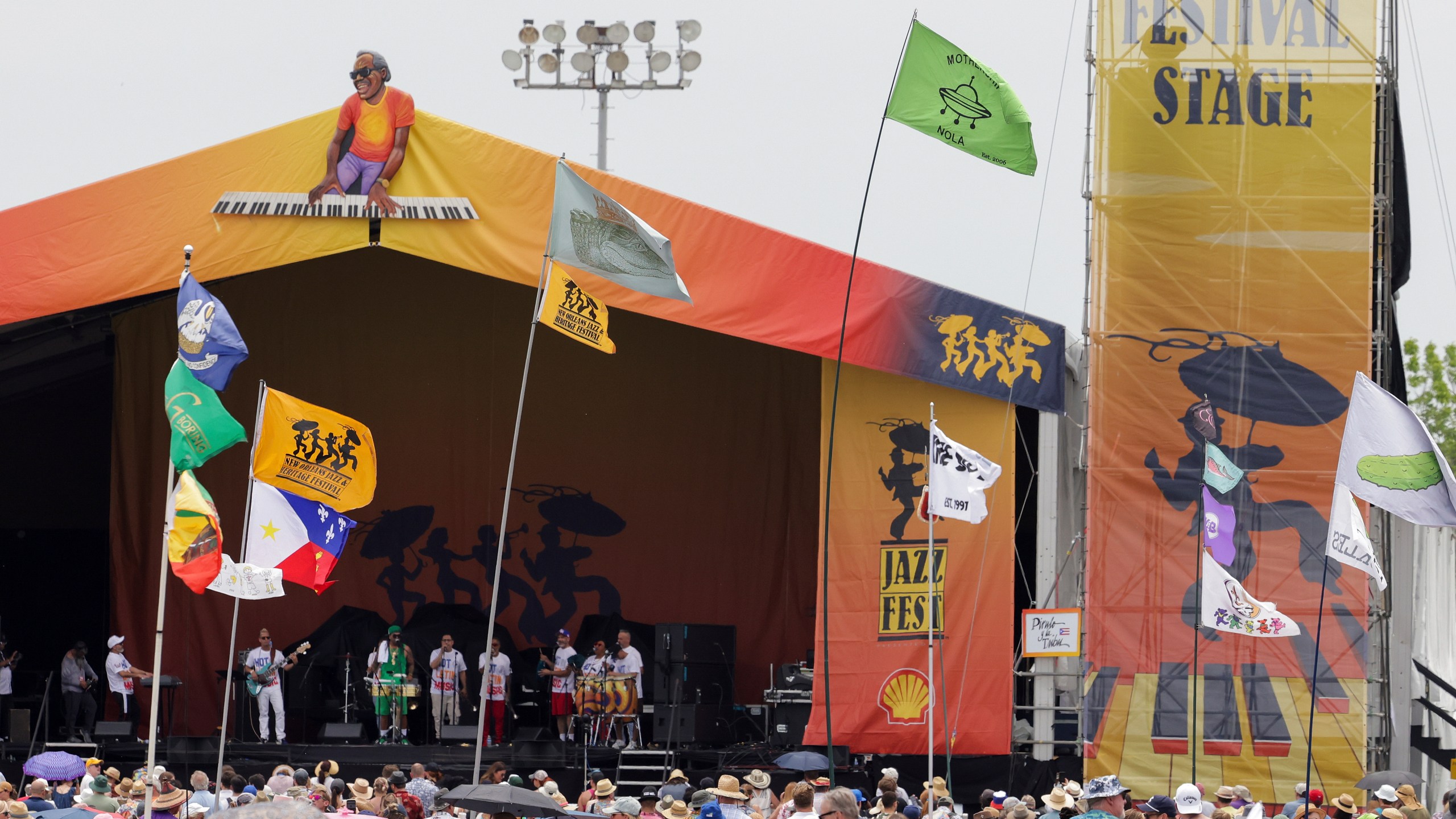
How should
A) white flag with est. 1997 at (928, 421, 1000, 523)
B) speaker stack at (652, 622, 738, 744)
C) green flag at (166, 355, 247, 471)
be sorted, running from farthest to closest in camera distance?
speaker stack at (652, 622, 738, 744) → white flag with est. 1997 at (928, 421, 1000, 523) → green flag at (166, 355, 247, 471)

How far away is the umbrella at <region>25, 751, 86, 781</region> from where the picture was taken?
1376 cm

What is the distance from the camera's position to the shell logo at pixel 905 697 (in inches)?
670

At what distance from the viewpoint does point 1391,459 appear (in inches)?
456

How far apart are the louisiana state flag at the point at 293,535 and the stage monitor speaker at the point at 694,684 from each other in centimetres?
692

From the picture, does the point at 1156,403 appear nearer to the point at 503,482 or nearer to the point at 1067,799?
the point at 1067,799

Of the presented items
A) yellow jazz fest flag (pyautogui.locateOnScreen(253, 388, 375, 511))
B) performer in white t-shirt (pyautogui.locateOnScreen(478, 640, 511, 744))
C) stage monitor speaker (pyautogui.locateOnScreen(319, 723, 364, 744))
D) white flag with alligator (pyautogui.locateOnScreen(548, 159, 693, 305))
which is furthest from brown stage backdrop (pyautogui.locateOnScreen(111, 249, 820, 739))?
yellow jazz fest flag (pyautogui.locateOnScreen(253, 388, 375, 511))

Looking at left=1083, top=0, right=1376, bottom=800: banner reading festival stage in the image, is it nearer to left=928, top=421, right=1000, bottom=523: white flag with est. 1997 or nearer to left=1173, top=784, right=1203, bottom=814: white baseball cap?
left=928, top=421, right=1000, bottom=523: white flag with est. 1997

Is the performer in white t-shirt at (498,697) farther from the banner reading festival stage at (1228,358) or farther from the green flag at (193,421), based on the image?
the green flag at (193,421)

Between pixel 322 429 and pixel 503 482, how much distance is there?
952cm

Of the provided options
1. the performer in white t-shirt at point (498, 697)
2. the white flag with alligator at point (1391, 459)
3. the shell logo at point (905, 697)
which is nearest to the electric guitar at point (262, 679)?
the performer in white t-shirt at point (498, 697)

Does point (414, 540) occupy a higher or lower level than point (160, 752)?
higher

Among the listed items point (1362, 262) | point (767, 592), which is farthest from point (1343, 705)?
point (767, 592)

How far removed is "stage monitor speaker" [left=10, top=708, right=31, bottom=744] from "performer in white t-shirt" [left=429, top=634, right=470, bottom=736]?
4.14 meters

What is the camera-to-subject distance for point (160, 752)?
60.7 feet
